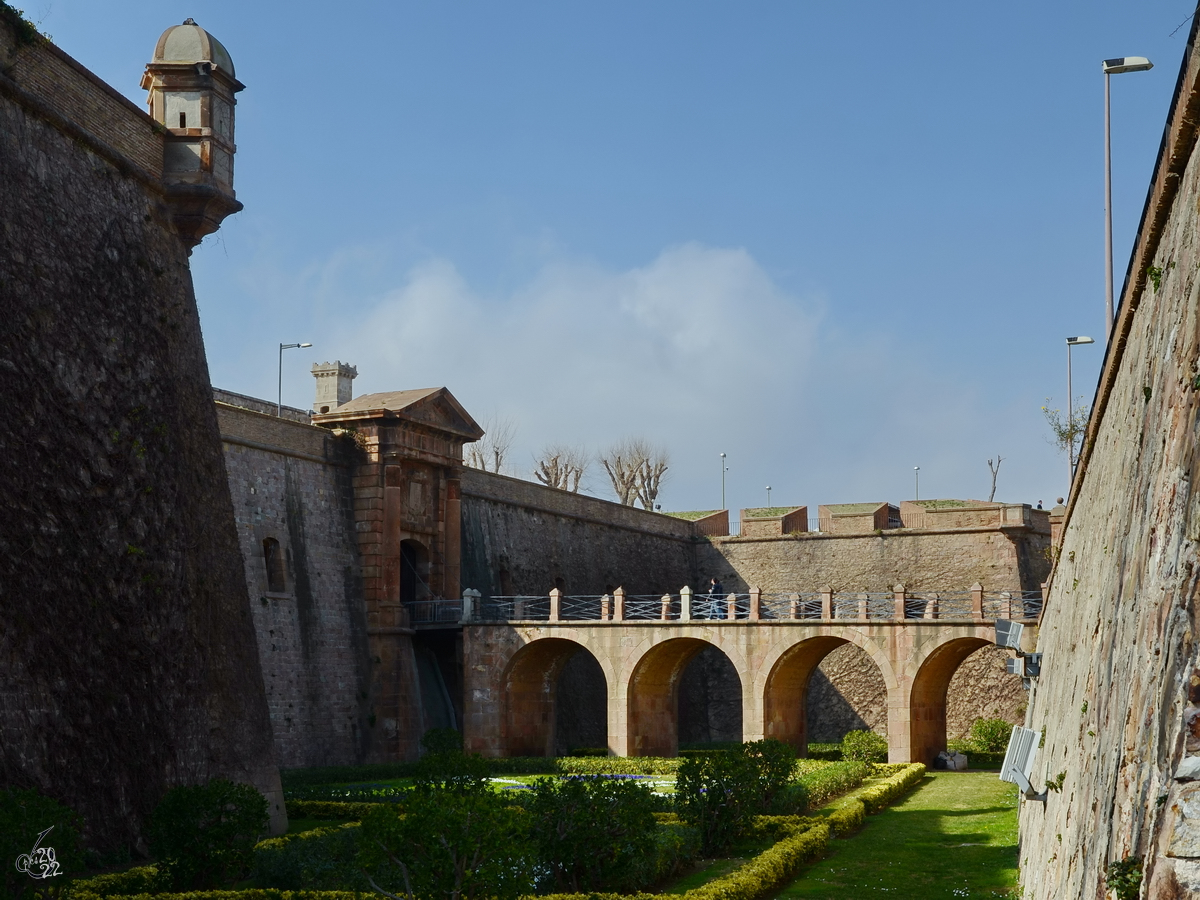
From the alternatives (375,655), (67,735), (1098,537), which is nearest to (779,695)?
(375,655)

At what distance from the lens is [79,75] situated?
16812 mm

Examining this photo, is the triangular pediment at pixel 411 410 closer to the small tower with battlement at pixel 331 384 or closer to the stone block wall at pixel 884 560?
the small tower with battlement at pixel 331 384

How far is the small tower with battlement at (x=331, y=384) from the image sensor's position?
3834cm

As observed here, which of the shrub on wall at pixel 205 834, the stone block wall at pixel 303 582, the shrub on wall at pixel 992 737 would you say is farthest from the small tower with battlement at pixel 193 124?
the shrub on wall at pixel 992 737

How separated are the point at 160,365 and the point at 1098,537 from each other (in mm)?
12612

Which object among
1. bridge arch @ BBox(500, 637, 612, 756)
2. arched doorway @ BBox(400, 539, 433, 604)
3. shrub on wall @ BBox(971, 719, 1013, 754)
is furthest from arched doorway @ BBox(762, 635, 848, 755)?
arched doorway @ BBox(400, 539, 433, 604)

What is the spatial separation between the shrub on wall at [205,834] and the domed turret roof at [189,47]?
10651mm

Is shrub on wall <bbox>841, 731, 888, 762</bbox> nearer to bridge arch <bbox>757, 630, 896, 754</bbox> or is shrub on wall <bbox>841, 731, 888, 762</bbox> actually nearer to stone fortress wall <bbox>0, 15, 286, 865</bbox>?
bridge arch <bbox>757, 630, 896, 754</bbox>

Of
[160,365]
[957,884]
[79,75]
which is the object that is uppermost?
[79,75]

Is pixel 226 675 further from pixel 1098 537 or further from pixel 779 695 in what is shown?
pixel 779 695

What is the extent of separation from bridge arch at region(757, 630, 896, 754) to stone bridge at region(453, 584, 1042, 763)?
0.08 ft

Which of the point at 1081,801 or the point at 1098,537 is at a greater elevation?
the point at 1098,537

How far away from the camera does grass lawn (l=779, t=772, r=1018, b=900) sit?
1419 cm

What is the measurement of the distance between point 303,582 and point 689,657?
10131 millimetres
